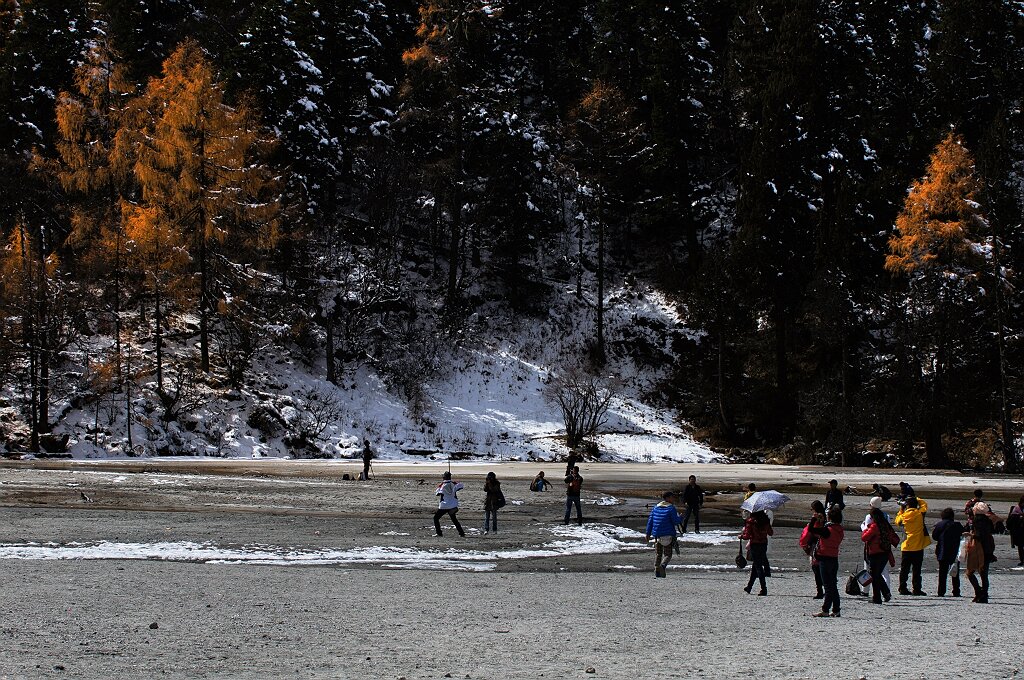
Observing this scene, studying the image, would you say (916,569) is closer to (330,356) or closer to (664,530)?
(664,530)

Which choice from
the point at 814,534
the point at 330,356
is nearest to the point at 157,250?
the point at 330,356

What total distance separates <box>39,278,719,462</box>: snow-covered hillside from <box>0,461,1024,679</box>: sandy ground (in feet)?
51.2

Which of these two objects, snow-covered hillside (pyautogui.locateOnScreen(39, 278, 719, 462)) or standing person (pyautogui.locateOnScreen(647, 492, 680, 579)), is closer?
standing person (pyautogui.locateOnScreen(647, 492, 680, 579))

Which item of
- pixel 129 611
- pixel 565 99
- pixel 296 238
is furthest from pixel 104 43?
pixel 129 611

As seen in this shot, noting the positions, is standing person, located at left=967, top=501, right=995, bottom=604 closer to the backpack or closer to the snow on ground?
the backpack

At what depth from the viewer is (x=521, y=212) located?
169ft

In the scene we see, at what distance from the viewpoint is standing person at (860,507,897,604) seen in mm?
13148

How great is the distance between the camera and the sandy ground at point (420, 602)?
30.4ft

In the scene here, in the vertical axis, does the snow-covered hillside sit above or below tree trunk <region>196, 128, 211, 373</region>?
below

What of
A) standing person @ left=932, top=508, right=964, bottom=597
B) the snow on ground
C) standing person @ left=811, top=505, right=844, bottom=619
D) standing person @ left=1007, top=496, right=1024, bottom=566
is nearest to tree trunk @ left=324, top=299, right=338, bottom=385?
the snow on ground

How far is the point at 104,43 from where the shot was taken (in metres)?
47.8

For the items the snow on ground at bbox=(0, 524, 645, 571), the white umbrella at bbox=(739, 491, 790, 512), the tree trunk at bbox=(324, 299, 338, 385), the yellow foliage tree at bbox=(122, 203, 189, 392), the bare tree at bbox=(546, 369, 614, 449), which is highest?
the yellow foliage tree at bbox=(122, 203, 189, 392)

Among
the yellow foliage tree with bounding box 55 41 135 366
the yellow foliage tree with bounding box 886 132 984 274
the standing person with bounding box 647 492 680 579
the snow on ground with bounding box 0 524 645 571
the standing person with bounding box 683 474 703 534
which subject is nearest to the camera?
the standing person with bounding box 647 492 680 579

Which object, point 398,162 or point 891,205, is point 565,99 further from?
point 891,205
